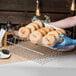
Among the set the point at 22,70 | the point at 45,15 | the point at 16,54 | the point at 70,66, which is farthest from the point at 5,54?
the point at 45,15

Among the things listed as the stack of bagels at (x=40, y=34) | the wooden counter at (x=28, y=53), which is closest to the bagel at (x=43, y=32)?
the stack of bagels at (x=40, y=34)

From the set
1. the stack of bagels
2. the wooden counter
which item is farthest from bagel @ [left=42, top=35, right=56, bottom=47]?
the wooden counter

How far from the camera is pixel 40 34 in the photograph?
0.69 meters

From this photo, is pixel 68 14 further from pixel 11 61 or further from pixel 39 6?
pixel 11 61

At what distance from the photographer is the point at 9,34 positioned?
0.88 metres

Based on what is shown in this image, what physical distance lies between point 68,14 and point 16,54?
1.04 metres

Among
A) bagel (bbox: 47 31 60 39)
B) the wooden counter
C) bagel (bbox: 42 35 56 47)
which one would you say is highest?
bagel (bbox: 47 31 60 39)

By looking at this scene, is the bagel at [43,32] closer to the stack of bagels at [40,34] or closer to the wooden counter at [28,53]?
the stack of bagels at [40,34]

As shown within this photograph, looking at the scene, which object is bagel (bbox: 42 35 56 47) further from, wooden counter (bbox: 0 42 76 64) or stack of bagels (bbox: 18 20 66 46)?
wooden counter (bbox: 0 42 76 64)

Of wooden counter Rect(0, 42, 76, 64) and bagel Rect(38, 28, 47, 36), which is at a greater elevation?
bagel Rect(38, 28, 47, 36)

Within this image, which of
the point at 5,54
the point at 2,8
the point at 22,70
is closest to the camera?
the point at 22,70

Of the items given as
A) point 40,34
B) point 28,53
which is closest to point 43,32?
point 40,34

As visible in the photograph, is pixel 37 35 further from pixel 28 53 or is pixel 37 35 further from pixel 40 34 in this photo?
pixel 28 53

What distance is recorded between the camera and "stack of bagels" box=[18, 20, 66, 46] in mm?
667
